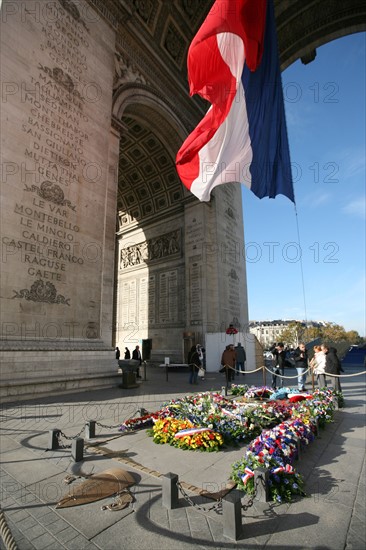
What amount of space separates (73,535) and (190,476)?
66.4 inches

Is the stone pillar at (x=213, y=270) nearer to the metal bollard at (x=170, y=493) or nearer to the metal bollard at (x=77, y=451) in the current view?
the metal bollard at (x=77, y=451)

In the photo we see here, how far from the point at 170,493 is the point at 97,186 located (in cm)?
1228

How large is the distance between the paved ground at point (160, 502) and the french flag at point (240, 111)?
17.1 ft

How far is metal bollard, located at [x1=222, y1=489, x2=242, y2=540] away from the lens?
2639mm

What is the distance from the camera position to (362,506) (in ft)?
10.6

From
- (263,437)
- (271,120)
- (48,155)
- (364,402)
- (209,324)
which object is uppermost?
(48,155)

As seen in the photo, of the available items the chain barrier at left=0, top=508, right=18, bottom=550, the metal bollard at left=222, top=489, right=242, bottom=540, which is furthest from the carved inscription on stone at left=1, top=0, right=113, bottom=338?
the metal bollard at left=222, top=489, right=242, bottom=540

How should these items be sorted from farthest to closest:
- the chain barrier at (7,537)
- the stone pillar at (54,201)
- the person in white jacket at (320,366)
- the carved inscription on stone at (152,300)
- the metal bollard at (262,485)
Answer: the carved inscription on stone at (152,300), the stone pillar at (54,201), the person in white jacket at (320,366), the metal bollard at (262,485), the chain barrier at (7,537)

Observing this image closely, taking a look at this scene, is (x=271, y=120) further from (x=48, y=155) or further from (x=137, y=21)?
(x=137, y=21)

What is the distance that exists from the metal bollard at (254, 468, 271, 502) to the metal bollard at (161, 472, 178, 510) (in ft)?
3.08

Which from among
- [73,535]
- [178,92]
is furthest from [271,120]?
[178,92]

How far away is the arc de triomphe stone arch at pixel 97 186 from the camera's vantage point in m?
10.0

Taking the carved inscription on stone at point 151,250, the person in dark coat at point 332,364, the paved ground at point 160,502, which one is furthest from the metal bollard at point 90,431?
the carved inscription on stone at point 151,250

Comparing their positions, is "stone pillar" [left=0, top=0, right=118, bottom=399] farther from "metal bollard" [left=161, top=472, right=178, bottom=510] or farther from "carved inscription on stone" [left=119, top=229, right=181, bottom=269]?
"carved inscription on stone" [left=119, top=229, right=181, bottom=269]
